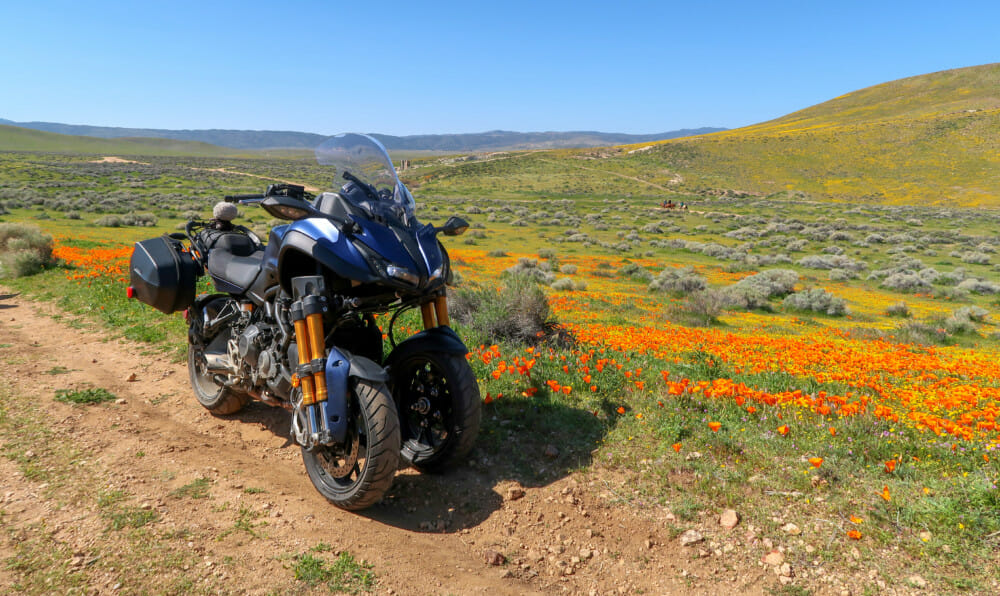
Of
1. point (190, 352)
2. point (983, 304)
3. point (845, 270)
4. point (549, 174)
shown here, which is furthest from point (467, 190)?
point (190, 352)

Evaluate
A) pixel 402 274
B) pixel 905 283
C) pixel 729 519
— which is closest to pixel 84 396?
pixel 402 274

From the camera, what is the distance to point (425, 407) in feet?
13.6

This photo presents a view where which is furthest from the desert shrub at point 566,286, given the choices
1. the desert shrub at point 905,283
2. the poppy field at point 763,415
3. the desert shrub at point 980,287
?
the desert shrub at point 980,287

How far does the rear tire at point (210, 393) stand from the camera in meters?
5.16

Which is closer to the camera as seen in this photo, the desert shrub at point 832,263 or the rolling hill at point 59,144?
the desert shrub at point 832,263

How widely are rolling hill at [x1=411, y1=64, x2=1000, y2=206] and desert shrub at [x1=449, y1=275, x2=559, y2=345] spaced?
55848mm

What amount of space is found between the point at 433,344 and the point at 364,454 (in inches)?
36.0

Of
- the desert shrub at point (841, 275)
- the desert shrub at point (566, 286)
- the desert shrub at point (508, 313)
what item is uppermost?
the desert shrub at point (508, 313)

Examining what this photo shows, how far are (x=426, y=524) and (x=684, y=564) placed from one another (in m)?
1.71

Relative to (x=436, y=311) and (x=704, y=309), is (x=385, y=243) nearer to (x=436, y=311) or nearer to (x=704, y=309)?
(x=436, y=311)

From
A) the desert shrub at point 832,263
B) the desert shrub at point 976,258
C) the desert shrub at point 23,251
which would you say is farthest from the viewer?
the desert shrub at point 976,258

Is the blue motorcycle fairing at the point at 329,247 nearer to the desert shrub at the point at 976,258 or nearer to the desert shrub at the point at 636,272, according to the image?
the desert shrub at the point at 636,272

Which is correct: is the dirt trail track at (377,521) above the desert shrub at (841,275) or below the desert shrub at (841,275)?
above

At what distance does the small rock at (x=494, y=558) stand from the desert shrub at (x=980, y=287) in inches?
1005
